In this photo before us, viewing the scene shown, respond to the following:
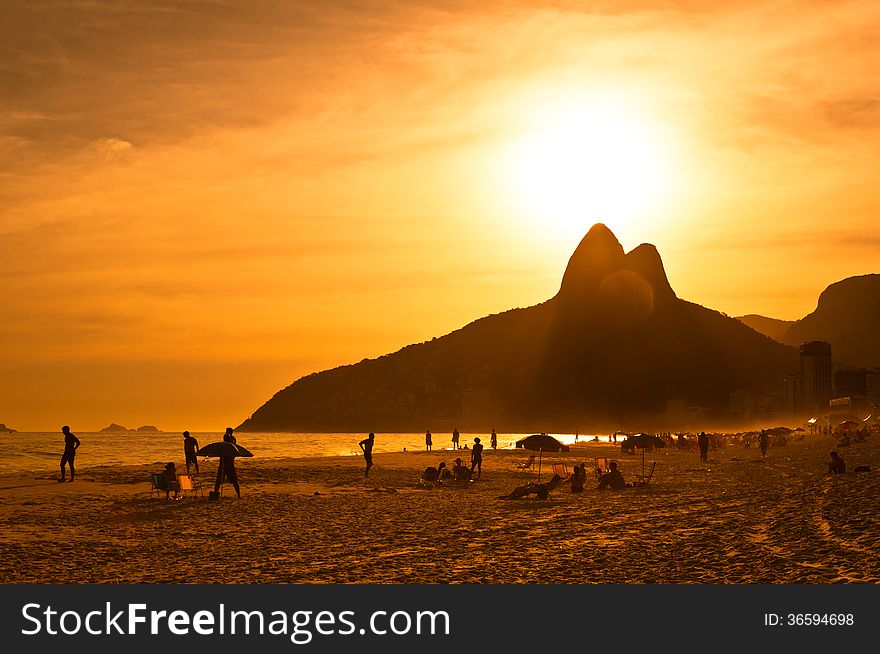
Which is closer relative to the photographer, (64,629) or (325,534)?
(64,629)

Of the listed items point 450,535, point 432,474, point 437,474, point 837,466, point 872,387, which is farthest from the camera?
point 872,387

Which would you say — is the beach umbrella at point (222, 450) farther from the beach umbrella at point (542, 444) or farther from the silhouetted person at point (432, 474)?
the beach umbrella at point (542, 444)

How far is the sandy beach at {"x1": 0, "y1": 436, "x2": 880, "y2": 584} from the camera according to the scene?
39.1 ft

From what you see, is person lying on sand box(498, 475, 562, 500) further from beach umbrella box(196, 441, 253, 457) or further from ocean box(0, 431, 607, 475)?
ocean box(0, 431, 607, 475)

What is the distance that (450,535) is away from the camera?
52.2 feet

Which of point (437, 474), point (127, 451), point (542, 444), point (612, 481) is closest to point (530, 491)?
point (612, 481)

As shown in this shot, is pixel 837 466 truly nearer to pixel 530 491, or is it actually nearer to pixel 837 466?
pixel 837 466

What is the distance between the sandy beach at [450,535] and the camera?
39.1ft

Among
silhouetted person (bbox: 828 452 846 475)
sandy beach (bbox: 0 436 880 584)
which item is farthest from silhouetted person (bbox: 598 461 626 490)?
silhouetted person (bbox: 828 452 846 475)

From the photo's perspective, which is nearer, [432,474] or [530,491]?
[530,491]

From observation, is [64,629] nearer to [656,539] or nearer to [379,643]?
[379,643]

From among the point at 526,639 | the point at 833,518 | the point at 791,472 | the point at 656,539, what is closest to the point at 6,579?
the point at 526,639

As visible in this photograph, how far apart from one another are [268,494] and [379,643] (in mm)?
17654

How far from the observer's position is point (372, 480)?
1266 inches
